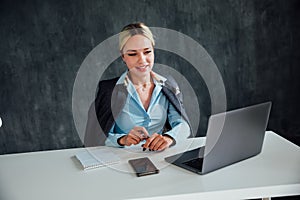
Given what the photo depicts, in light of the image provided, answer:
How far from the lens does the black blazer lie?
2.11 meters

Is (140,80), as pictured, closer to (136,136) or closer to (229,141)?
(136,136)

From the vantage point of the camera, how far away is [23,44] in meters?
3.06

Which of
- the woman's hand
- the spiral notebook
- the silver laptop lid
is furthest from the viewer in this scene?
the woman's hand

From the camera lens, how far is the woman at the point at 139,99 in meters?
2.16

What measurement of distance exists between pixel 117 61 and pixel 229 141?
175cm

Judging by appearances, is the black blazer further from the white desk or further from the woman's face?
the white desk

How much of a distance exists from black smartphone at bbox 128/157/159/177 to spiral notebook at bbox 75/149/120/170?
0.09 m

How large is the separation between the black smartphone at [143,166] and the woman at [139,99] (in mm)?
445

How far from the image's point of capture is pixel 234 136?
1.62m

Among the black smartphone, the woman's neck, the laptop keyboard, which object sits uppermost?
the woman's neck

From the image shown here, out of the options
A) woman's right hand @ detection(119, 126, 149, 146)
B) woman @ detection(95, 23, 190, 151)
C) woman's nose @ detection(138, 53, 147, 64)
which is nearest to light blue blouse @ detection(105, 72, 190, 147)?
woman @ detection(95, 23, 190, 151)

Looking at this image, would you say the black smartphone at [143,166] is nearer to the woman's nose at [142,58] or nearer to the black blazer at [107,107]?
the black blazer at [107,107]

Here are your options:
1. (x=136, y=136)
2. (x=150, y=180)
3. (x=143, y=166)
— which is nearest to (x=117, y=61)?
(x=136, y=136)

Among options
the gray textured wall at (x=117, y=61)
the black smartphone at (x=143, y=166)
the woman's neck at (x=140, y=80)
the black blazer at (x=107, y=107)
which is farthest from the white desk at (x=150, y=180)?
the gray textured wall at (x=117, y=61)
